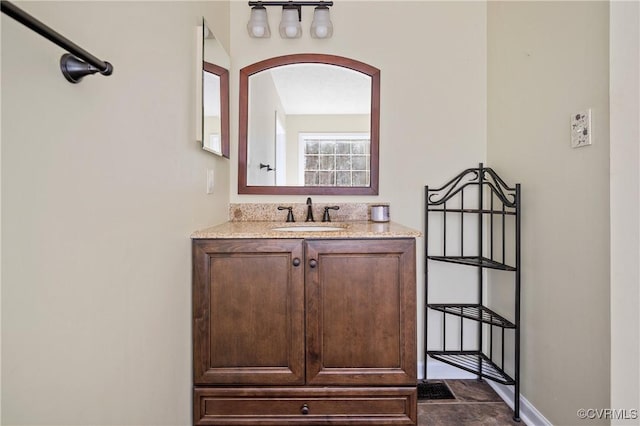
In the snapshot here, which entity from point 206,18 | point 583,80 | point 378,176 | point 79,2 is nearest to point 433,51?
point 378,176

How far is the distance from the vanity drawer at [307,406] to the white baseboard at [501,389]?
23.4 inches

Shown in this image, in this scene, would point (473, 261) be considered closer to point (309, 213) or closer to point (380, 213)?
point (380, 213)

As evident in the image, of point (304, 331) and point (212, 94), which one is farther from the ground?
point (212, 94)

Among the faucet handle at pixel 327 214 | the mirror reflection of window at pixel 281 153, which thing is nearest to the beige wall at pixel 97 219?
the mirror reflection of window at pixel 281 153

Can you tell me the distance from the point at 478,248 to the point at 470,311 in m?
0.38

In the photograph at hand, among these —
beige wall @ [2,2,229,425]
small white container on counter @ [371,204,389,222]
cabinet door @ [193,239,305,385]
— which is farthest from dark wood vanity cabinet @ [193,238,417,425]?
small white container on counter @ [371,204,389,222]

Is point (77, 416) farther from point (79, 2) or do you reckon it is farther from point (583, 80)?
point (583, 80)

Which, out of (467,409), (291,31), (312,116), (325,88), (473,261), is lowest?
(467,409)

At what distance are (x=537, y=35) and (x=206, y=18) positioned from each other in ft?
5.05

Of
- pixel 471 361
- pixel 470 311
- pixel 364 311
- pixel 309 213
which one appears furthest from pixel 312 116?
pixel 471 361

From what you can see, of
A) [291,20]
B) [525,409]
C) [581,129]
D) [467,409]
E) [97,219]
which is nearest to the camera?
[97,219]

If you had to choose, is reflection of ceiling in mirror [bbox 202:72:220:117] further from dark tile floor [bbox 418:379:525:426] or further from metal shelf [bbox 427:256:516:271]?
dark tile floor [bbox 418:379:525:426]

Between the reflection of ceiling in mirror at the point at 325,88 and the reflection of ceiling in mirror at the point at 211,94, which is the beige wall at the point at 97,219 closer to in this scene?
the reflection of ceiling in mirror at the point at 211,94

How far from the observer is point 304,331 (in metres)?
1.39
